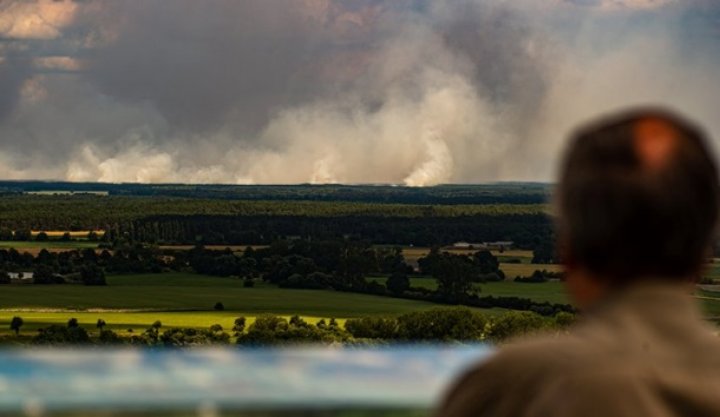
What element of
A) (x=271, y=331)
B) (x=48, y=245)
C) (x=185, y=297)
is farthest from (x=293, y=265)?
(x=271, y=331)

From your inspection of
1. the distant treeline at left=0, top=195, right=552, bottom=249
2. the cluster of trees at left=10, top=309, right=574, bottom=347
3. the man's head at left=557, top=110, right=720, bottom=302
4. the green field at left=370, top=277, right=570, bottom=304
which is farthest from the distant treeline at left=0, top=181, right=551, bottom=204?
the man's head at left=557, top=110, right=720, bottom=302

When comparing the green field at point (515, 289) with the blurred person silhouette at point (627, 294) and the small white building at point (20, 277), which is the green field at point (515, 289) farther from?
the blurred person silhouette at point (627, 294)

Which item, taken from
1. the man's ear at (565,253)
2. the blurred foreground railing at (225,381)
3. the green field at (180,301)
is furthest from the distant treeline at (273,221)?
→ the man's ear at (565,253)

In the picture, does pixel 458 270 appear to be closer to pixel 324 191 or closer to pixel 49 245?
pixel 49 245

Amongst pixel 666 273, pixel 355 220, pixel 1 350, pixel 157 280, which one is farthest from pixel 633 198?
pixel 355 220

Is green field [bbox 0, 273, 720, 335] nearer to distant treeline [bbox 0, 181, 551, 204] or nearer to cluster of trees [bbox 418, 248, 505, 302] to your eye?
cluster of trees [bbox 418, 248, 505, 302]
